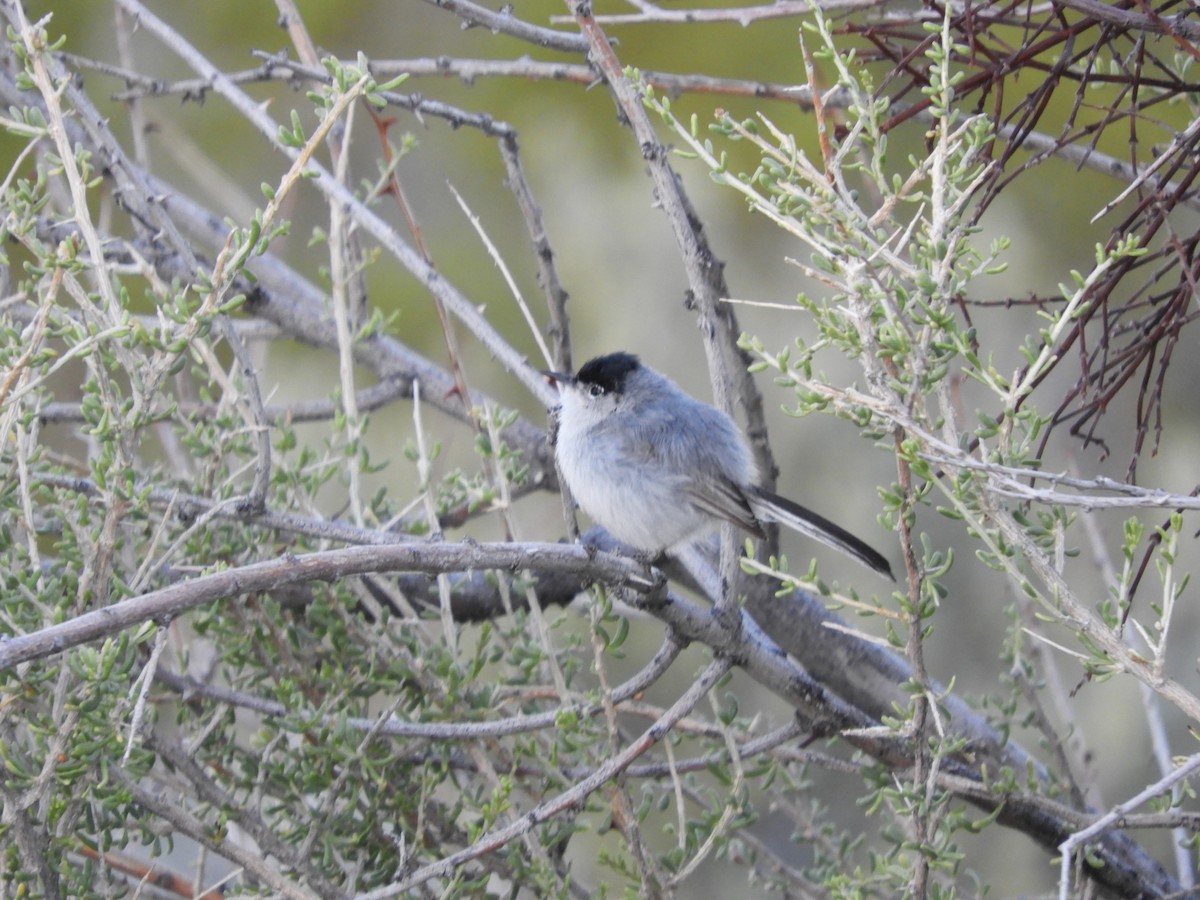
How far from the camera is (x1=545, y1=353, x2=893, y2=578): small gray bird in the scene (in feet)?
9.16

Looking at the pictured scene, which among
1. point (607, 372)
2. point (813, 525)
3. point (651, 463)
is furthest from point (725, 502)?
point (607, 372)

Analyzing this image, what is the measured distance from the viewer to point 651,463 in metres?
2.97

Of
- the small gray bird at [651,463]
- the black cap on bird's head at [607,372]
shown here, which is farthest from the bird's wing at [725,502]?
the black cap on bird's head at [607,372]

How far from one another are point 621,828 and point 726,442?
1185mm

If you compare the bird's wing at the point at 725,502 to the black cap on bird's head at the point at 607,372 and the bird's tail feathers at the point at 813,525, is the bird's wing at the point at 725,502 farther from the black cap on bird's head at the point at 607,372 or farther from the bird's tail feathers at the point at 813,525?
the black cap on bird's head at the point at 607,372

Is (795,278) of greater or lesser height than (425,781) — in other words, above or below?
above

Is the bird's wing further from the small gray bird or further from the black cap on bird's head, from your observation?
the black cap on bird's head

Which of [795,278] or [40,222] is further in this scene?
[795,278]

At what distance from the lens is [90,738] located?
1.83m

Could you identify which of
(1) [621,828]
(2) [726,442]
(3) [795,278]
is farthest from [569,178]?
(1) [621,828]

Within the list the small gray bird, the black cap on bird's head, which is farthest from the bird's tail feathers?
the black cap on bird's head

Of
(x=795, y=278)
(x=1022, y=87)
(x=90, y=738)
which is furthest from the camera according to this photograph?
(x=795, y=278)

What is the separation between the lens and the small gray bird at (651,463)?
2.79 m

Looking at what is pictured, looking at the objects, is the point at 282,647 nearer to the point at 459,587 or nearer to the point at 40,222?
the point at 459,587
